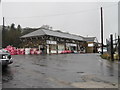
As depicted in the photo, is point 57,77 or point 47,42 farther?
point 47,42

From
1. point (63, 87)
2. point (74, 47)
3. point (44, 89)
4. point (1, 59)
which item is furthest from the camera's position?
point (74, 47)

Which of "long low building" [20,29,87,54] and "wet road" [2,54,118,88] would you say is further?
"long low building" [20,29,87,54]

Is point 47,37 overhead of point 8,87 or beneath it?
overhead

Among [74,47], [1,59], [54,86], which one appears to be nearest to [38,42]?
[74,47]

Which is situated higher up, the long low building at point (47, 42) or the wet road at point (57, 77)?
the long low building at point (47, 42)

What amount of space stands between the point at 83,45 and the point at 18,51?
3139 centimetres

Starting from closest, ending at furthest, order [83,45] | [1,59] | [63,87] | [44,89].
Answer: [44,89], [63,87], [1,59], [83,45]

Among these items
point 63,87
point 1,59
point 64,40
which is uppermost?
point 64,40

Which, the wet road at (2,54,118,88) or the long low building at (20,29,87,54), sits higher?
the long low building at (20,29,87,54)

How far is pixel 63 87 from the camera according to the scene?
18.3 ft

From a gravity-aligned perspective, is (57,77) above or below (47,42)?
below

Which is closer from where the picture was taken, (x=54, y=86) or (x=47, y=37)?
(x=54, y=86)

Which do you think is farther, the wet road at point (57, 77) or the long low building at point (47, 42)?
the long low building at point (47, 42)

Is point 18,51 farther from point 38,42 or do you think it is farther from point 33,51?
point 38,42
